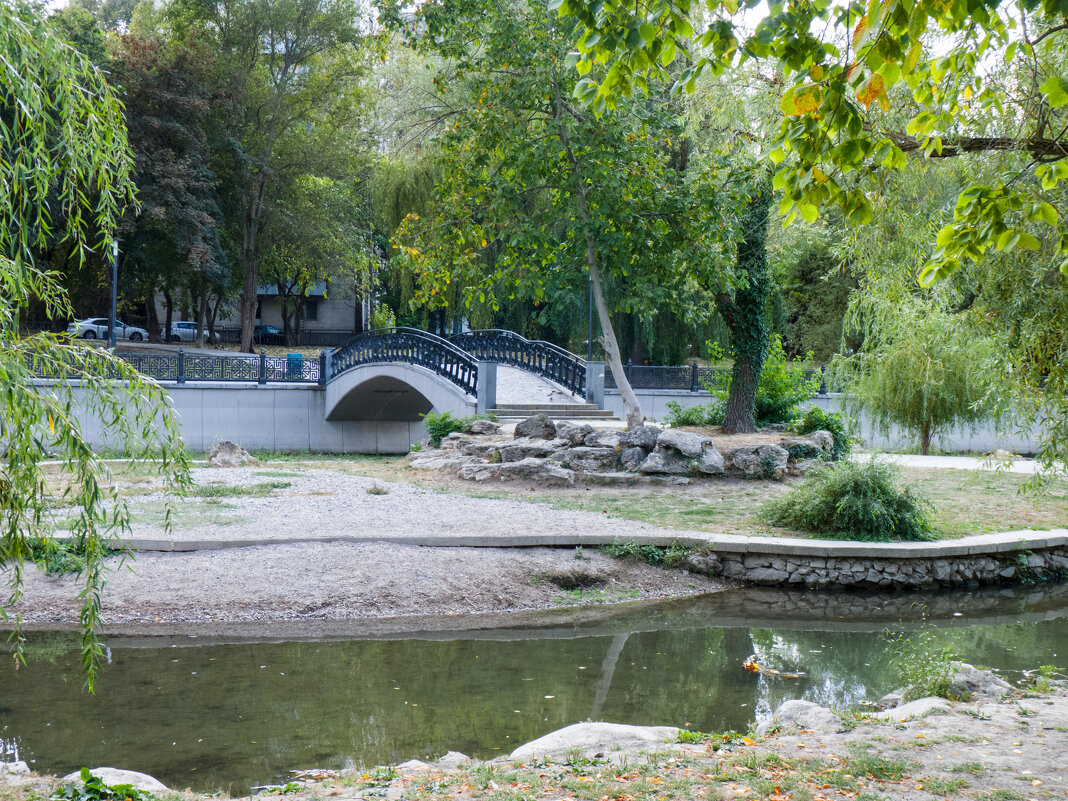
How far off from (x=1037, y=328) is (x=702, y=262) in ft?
23.5

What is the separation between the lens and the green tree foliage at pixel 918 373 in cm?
2030

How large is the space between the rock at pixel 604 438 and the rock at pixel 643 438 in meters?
0.21

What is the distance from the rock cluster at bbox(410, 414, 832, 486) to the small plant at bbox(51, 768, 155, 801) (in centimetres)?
1163

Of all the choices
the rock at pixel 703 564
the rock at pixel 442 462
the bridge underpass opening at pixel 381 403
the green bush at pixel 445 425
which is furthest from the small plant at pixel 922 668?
the bridge underpass opening at pixel 381 403

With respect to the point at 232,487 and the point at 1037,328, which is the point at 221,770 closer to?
the point at 1037,328

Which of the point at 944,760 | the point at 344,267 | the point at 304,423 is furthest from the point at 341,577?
the point at 344,267

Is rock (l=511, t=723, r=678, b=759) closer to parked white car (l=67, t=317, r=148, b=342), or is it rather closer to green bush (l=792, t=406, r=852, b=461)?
green bush (l=792, t=406, r=852, b=461)

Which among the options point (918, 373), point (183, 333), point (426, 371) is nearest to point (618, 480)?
point (426, 371)

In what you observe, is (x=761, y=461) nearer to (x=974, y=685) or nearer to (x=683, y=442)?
(x=683, y=442)

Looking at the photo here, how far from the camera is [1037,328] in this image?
830 centimetres

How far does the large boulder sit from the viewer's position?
15039 millimetres

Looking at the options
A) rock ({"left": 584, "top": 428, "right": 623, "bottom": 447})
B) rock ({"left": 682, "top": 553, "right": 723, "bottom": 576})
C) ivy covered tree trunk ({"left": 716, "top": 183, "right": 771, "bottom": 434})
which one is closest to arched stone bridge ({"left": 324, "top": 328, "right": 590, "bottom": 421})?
rock ({"left": 584, "top": 428, "right": 623, "bottom": 447})

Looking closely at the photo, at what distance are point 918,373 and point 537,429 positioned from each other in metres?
9.53

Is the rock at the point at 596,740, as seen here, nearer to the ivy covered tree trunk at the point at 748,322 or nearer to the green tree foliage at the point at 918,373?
the ivy covered tree trunk at the point at 748,322
